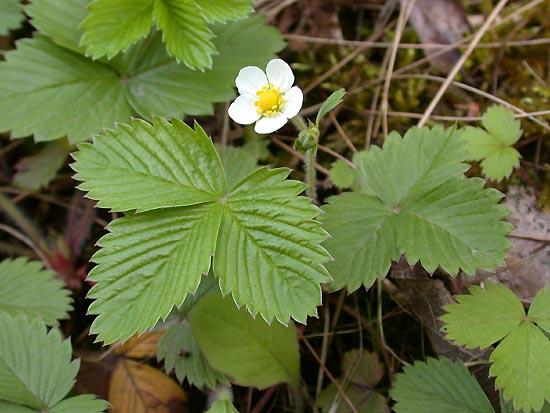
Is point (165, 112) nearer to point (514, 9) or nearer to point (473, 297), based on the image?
point (473, 297)

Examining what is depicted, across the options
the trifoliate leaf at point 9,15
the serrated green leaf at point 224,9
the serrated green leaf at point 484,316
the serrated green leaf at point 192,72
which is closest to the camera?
the serrated green leaf at point 484,316

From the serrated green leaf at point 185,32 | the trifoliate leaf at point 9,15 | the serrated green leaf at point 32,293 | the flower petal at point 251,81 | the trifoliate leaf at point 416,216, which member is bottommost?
the serrated green leaf at point 32,293

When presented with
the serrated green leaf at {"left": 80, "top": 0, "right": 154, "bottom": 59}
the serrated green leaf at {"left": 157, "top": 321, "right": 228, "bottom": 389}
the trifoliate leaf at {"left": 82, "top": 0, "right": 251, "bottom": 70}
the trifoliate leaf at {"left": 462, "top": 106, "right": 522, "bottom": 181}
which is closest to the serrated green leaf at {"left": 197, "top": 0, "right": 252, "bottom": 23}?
the trifoliate leaf at {"left": 82, "top": 0, "right": 251, "bottom": 70}

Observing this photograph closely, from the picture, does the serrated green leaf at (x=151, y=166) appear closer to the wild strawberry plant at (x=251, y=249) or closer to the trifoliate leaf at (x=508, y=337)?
the wild strawberry plant at (x=251, y=249)

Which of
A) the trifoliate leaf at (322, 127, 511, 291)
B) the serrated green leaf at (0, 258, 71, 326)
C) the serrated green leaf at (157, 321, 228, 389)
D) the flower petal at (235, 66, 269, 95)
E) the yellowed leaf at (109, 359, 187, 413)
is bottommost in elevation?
the yellowed leaf at (109, 359, 187, 413)

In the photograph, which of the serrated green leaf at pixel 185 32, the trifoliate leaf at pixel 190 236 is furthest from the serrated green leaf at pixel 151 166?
the serrated green leaf at pixel 185 32

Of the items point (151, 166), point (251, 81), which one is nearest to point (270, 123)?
point (251, 81)

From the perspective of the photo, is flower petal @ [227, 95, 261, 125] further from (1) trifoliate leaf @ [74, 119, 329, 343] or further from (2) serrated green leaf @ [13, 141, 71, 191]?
(2) serrated green leaf @ [13, 141, 71, 191]
